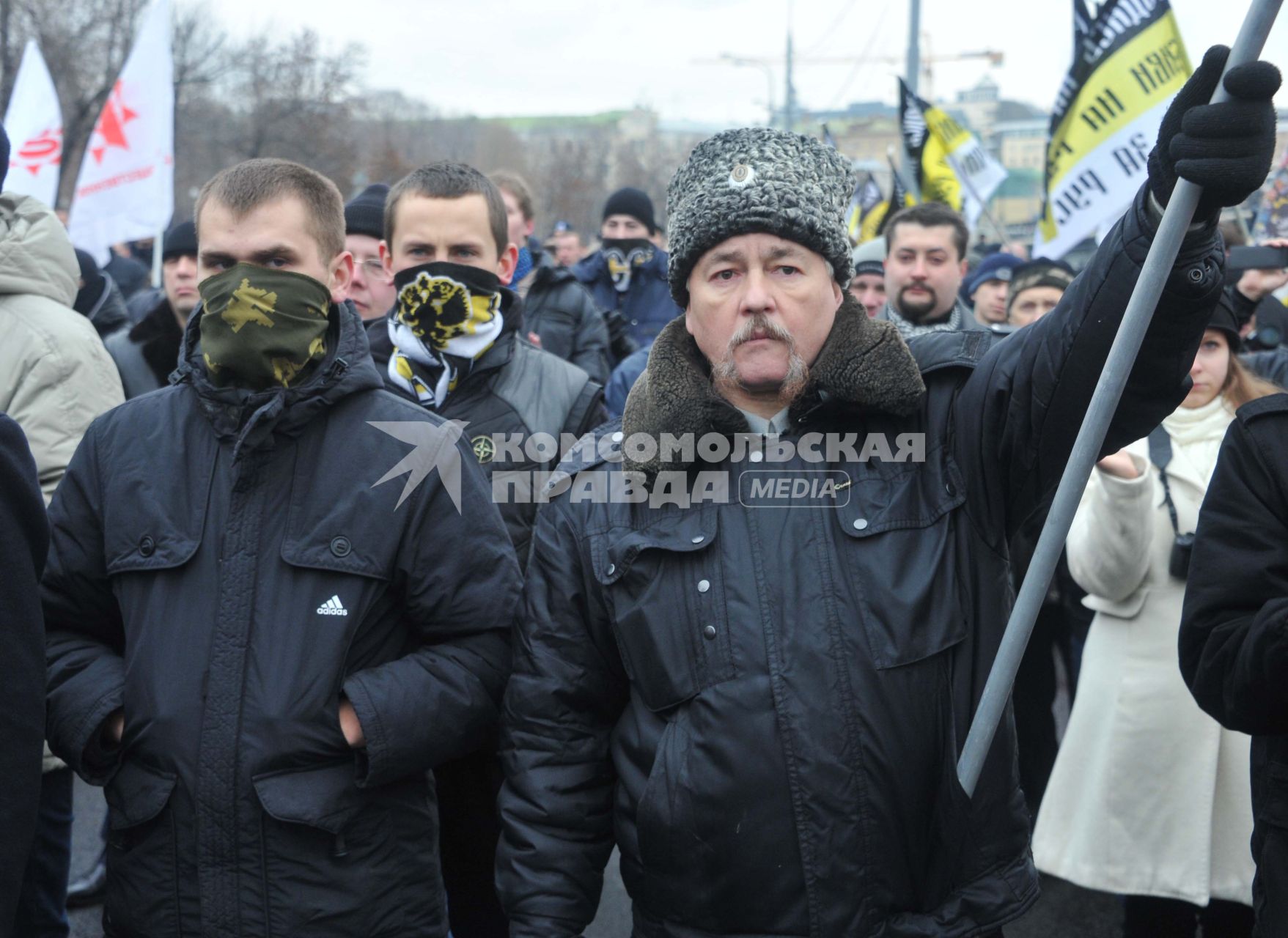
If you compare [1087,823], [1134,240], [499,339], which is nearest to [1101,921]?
[1087,823]

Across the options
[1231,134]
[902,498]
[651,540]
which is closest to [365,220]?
[651,540]

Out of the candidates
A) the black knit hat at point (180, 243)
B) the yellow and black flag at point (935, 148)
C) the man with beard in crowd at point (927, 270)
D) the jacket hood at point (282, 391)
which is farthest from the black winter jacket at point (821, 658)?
the yellow and black flag at point (935, 148)

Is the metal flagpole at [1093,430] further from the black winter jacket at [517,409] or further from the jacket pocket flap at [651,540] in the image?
the black winter jacket at [517,409]

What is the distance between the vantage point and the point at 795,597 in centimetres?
219

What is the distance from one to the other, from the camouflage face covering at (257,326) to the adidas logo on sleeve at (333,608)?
0.45m

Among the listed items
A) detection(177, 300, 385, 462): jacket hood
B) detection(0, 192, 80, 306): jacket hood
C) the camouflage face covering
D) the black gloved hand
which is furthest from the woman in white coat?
detection(0, 192, 80, 306): jacket hood

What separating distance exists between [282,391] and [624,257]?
5.64m

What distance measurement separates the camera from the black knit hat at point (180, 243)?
548 centimetres

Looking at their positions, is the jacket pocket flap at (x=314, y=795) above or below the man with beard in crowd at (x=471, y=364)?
below

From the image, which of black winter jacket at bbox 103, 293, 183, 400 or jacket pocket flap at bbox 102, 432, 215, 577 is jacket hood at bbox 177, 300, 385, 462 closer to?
jacket pocket flap at bbox 102, 432, 215, 577

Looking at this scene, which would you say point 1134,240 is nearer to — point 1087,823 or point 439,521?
point 439,521

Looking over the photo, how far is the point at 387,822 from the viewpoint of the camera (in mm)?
2527

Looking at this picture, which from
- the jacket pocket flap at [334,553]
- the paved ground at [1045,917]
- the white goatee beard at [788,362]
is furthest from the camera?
the paved ground at [1045,917]

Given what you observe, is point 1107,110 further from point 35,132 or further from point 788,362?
point 35,132
